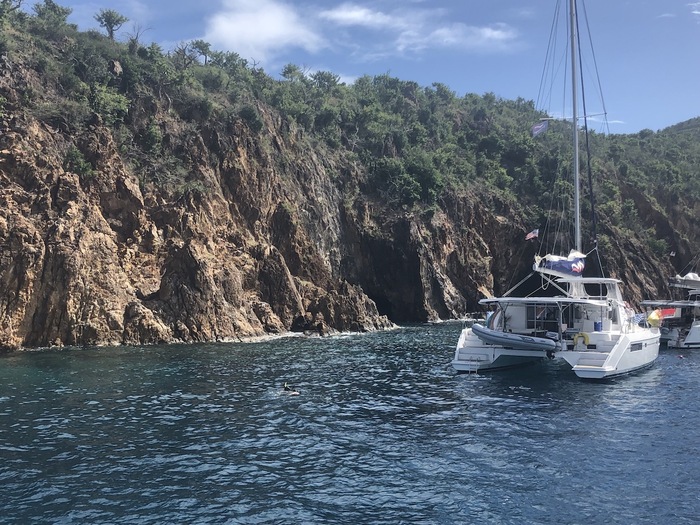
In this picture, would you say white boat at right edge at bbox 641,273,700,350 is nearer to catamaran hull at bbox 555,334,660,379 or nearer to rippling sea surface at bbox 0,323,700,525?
catamaran hull at bbox 555,334,660,379

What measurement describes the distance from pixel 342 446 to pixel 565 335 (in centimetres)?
2045

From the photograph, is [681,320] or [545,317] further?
[681,320]

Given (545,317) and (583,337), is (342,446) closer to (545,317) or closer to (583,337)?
(583,337)

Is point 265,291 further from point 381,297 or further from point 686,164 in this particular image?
point 686,164

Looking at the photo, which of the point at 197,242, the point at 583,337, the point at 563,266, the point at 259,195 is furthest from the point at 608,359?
the point at 259,195

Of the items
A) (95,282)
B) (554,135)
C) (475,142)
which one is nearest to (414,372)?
(95,282)

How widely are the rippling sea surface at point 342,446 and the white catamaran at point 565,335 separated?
4.41 ft

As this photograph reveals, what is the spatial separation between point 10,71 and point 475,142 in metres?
79.9

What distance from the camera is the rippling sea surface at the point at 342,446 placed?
14492 millimetres

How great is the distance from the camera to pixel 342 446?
768 inches

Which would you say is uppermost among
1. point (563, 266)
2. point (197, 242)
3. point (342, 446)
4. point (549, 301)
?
point (197, 242)

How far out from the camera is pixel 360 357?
39344 mm

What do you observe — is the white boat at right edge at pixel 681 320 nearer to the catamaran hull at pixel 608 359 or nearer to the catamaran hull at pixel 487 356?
the catamaran hull at pixel 608 359

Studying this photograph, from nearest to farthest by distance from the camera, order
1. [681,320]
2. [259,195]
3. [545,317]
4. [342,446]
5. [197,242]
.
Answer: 1. [342,446]
2. [545,317]
3. [681,320]
4. [197,242]
5. [259,195]
